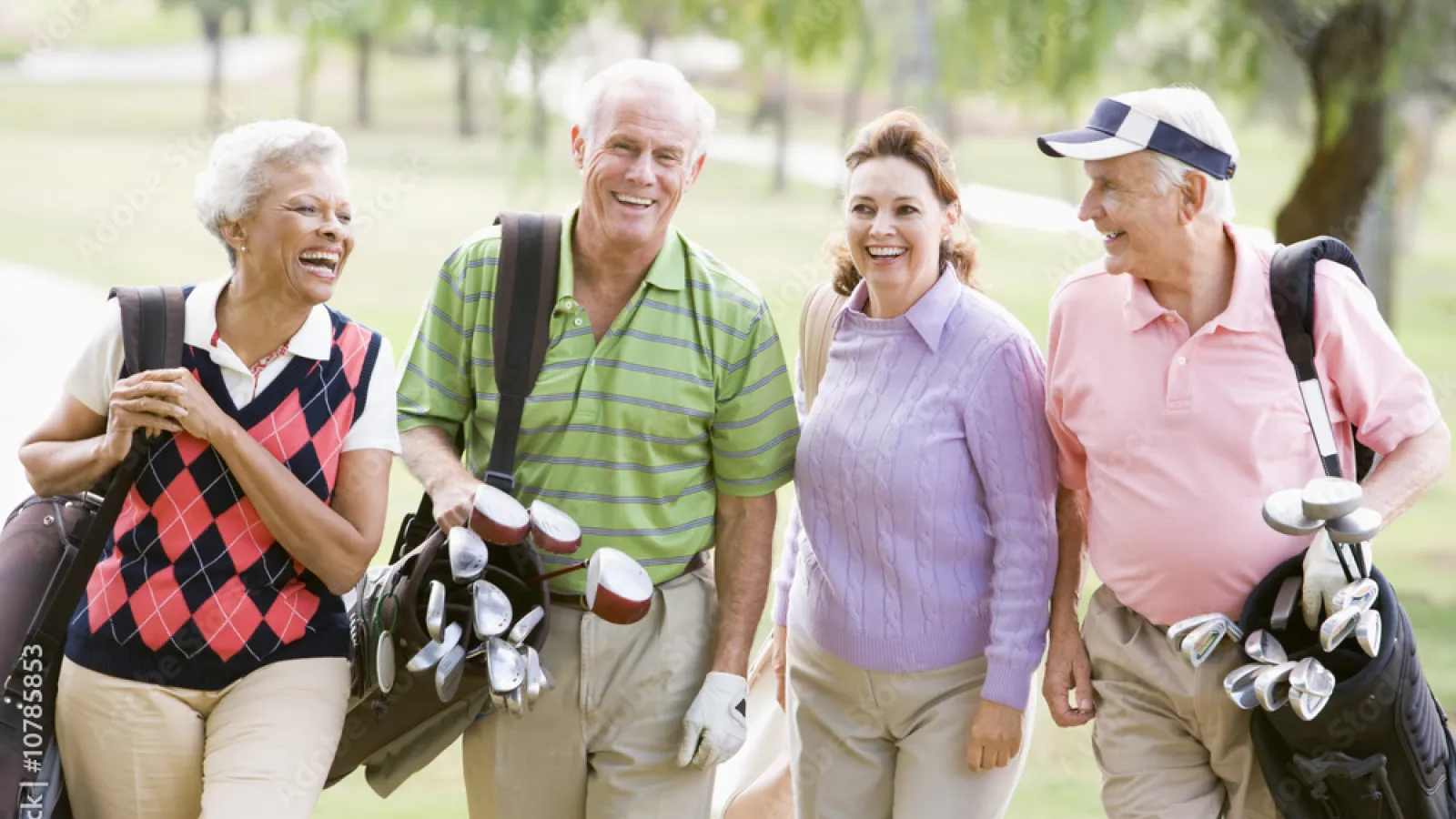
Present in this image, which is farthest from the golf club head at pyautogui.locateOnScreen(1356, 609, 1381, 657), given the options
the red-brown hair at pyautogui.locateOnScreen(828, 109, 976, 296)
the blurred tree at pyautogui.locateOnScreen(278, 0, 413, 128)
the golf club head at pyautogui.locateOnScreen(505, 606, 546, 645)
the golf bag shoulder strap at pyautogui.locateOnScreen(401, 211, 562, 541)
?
the blurred tree at pyautogui.locateOnScreen(278, 0, 413, 128)

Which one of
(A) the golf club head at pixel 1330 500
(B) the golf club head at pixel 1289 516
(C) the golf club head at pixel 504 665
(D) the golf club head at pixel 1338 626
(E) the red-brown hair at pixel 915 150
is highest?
(E) the red-brown hair at pixel 915 150

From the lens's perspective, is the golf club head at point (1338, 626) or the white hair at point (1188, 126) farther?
the white hair at point (1188, 126)

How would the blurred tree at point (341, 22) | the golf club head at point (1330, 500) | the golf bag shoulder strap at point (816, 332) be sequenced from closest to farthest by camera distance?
the golf club head at point (1330, 500) → the golf bag shoulder strap at point (816, 332) → the blurred tree at point (341, 22)

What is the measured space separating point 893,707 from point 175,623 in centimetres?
134

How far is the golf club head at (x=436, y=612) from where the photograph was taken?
9.35 ft

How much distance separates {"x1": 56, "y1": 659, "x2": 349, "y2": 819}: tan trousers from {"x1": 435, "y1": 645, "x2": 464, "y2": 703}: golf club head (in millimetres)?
270

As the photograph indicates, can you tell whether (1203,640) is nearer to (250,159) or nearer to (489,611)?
(489,611)

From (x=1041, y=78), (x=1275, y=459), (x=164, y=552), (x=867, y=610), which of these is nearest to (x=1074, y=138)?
(x=1275, y=459)

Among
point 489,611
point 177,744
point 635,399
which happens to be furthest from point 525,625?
point 177,744

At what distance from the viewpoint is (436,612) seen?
2857 millimetres

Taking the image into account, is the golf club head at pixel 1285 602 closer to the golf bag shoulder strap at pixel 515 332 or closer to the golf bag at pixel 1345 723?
the golf bag at pixel 1345 723

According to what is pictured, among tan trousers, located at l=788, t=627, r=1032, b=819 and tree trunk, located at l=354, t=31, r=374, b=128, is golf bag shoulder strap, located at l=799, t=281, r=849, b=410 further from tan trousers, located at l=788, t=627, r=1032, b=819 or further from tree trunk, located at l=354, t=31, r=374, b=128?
tree trunk, located at l=354, t=31, r=374, b=128

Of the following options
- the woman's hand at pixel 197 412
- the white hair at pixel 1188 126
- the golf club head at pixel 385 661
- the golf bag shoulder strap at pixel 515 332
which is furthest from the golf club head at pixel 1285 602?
the woman's hand at pixel 197 412

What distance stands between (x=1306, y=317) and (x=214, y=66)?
35.6 m
